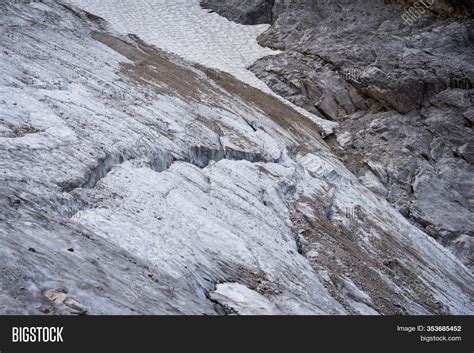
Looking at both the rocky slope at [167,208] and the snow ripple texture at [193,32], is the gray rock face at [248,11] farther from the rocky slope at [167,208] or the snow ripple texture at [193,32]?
the rocky slope at [167,208]

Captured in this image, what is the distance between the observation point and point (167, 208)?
39.8ft

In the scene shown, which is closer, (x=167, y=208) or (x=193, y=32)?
(x=167, y=208)

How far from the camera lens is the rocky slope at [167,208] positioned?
8406mm

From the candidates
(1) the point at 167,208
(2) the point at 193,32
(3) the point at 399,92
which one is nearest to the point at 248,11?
(2) the point at 193,32

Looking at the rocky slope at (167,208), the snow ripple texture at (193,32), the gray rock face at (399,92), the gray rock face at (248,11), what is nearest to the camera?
the rocky slope at (167,208)

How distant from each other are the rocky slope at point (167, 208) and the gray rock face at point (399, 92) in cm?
380

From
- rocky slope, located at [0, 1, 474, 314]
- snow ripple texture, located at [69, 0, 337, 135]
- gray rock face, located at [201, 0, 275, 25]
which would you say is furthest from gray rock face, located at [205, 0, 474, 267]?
gray rock face, located at [201, 0, 275, 25]

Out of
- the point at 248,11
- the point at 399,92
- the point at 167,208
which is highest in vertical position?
the point at 248,11

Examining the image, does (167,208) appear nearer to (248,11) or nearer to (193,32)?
(193,32)

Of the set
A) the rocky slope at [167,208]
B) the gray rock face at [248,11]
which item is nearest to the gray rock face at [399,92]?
the rocky slope at [167,208]

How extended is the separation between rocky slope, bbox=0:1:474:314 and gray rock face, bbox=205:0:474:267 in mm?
3799

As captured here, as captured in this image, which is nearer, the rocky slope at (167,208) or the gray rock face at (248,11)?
the rocky slope at (167,208)

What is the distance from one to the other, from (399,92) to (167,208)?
894 inches

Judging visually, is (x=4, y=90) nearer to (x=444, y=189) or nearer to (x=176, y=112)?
(x=176, y=112)
